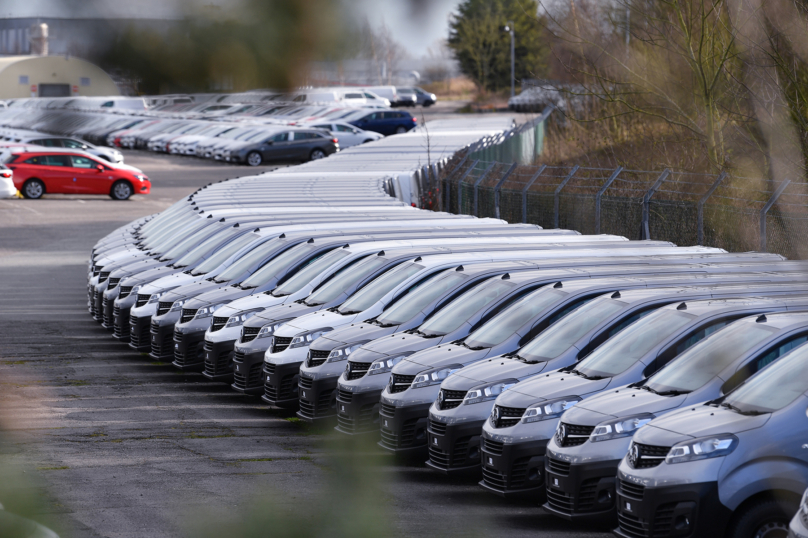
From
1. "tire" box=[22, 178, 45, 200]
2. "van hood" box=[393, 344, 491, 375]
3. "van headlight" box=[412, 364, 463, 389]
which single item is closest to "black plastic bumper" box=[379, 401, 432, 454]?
"van headlight" box=[412, 364, 463, 389]

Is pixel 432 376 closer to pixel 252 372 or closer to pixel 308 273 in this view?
pixel 252 372

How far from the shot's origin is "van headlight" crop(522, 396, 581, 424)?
807cm

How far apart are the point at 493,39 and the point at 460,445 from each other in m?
7.23

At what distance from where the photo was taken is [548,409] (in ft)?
26.6

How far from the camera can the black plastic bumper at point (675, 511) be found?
21.0 feet

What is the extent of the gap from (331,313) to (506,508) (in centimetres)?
431

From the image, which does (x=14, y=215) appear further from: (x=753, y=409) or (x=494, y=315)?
(x=753, y=409)

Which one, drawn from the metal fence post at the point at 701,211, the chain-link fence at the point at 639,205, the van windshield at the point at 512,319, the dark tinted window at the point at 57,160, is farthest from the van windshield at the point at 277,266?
the dark tinted window at the point at 57,160

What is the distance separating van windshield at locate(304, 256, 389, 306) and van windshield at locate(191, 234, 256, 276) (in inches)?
119

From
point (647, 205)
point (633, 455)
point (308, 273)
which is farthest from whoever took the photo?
point (647, 205)

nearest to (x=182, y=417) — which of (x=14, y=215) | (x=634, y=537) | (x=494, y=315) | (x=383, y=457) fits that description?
(x=494, y=315)

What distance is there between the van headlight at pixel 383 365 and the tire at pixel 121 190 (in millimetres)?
27239

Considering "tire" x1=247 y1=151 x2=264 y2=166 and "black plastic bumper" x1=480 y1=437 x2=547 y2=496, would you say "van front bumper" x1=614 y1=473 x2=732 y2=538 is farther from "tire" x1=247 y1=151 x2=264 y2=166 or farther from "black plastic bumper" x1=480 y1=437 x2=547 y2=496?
"tire" x1=247 y1=151 x2=264 y2=166

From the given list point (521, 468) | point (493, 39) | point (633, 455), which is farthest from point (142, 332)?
point (493, 39)
